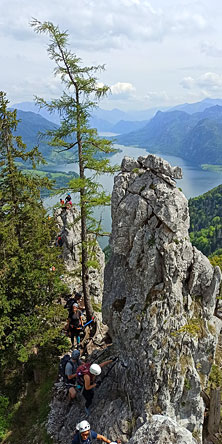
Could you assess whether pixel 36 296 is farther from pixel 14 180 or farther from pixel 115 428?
pixel 115 428

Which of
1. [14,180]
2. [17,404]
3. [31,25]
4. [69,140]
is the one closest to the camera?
[31,25]

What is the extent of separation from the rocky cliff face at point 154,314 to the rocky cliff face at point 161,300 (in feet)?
0.10

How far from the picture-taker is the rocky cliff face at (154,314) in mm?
9703

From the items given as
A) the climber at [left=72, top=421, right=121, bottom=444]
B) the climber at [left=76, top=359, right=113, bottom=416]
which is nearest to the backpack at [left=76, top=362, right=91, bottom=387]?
the climber at [left=76, top=359, right=113, bottom=416]

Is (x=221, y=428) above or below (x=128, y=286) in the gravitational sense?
below

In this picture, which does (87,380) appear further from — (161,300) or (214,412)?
(214,412)

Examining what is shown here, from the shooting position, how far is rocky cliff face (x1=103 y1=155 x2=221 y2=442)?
9.72m

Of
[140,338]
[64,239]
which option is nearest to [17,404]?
[140,338]

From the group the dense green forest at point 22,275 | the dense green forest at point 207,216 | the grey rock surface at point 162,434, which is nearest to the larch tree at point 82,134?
the dense green forest at point 22,275

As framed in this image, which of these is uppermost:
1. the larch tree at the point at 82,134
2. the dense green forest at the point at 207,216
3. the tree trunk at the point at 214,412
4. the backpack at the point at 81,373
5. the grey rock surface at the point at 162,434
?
the larch tree at the point at 82,134

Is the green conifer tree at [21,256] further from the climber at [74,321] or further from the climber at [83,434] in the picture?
the climber at [83,434]

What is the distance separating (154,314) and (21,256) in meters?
6.80

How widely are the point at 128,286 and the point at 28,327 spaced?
5.47 meters

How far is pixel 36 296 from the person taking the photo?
47.0 feet
